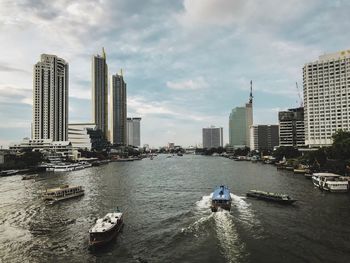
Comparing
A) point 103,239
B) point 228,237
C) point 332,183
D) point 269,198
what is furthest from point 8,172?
point 332,183

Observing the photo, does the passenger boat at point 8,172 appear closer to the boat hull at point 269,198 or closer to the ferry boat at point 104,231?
the boat hull at point 269,198

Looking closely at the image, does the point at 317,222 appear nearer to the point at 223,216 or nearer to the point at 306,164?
the point at 223,216

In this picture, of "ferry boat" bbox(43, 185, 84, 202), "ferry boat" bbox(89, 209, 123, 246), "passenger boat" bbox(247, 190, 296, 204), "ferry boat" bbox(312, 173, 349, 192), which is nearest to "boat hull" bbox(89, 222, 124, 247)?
"ferry boat" bbox(89, 209, 123, 246)

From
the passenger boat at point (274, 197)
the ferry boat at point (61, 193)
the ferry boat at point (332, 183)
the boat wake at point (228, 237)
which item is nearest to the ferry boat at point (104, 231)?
the boat wake at point (228, 237)

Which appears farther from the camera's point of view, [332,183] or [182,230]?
[332,183]

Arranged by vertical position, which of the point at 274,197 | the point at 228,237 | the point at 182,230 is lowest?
the point at 182,230

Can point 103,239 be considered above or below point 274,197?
below

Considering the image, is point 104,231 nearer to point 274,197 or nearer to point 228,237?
point 228,237
